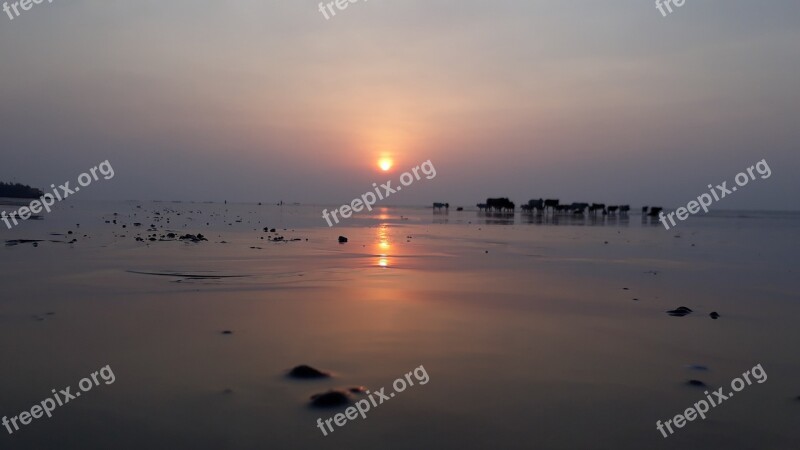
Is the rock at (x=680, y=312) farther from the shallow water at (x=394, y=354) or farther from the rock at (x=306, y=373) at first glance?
the rock at (x=306, y=373)

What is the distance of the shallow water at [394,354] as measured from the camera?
4914 millimetres

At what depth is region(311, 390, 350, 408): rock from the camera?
537 cm

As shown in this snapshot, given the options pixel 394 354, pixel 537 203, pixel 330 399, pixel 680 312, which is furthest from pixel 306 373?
pixel 537 203

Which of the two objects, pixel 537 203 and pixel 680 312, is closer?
pixel 680 312

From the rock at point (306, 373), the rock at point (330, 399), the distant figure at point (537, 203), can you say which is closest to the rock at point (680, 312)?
the rock at point (306, 373)

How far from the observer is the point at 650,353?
7359 mm

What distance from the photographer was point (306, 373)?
20.0 feet

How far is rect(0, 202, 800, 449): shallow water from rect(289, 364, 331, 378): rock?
0.56ft

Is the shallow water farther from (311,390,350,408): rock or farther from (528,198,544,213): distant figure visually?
(528,198,544,213): distant figure

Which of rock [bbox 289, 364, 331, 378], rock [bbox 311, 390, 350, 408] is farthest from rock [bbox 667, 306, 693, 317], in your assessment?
rock [bbox 311, 390, 350, 408]

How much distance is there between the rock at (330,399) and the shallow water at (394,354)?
106 millimetres

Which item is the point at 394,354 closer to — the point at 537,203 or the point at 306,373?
the point at 306,373

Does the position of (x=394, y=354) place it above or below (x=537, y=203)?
below

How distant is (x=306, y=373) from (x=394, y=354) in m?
1.30
